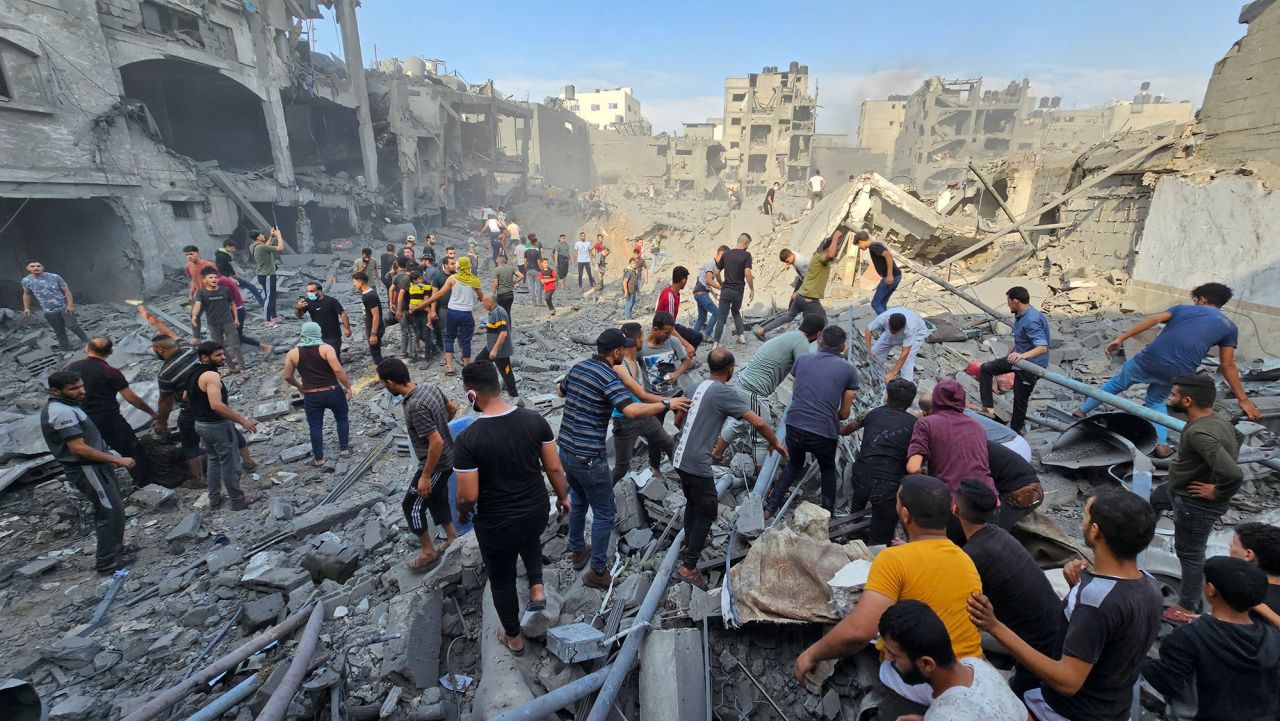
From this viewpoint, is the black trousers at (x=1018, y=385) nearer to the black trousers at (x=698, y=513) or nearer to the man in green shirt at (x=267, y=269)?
the black trousers at (x=698, y=513)

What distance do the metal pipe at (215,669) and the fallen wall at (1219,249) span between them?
39.0ft

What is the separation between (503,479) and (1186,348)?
5622mm

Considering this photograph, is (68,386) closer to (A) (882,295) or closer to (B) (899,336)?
(B) (899,336)

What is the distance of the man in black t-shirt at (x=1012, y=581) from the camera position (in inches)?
90.4

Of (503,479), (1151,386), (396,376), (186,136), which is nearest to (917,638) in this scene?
(503,479)

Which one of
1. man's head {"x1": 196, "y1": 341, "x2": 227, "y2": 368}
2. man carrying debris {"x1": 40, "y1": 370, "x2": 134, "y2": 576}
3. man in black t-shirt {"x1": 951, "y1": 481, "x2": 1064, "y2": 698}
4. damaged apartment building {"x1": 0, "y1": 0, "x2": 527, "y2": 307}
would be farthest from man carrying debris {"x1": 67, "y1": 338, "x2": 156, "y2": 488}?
damaged apartment building {"x1": 0, "y1": 0, "x2": 527, "y2": 307}

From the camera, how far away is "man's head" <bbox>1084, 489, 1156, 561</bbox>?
6.22ft

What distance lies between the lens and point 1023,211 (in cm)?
1387

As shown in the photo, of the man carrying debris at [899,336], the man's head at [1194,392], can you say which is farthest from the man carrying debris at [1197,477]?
the man carrying debris at [899,336]

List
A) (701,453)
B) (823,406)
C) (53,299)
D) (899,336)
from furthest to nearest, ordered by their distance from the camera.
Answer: (53,299)
(899,336)
(823,406)
(701,453)

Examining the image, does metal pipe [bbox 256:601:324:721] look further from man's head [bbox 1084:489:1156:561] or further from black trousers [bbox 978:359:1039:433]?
black trousers [bbox 978:359:1039:433]

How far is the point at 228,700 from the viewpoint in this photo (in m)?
3.01

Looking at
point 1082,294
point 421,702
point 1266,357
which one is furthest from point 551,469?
point 1082,294

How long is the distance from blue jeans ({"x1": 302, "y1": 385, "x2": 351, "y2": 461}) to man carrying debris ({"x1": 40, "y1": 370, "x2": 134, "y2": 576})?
1.54 meters
